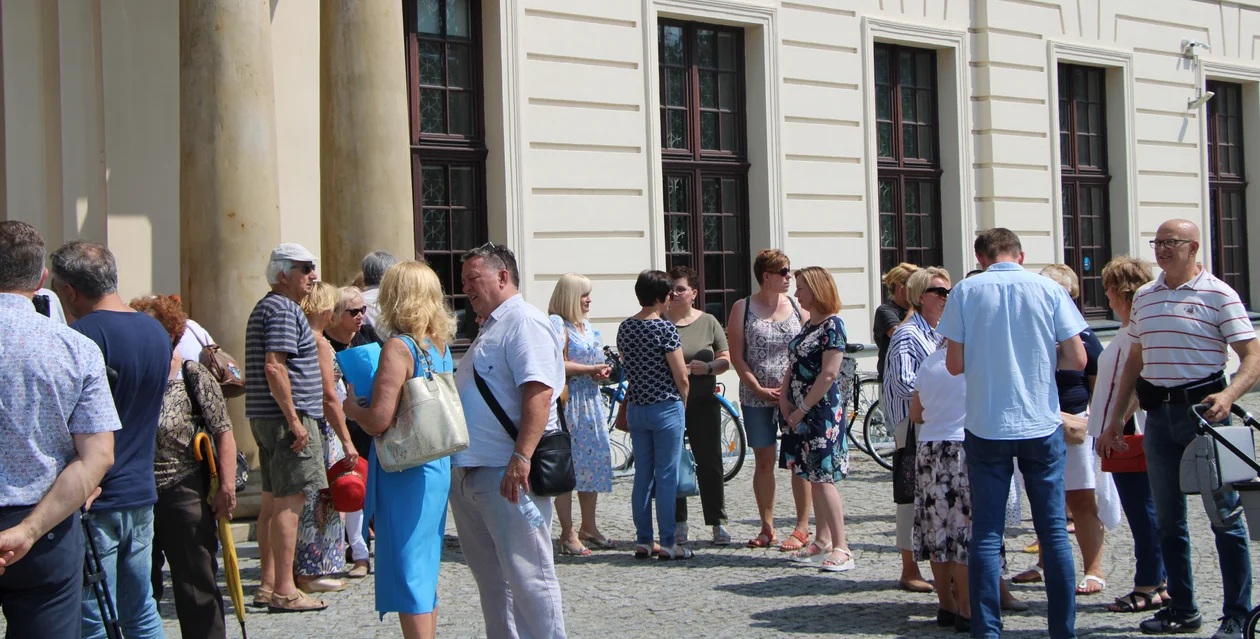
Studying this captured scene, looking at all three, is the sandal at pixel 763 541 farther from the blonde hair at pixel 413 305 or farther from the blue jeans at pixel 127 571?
the blue jeans at pixel 127 571

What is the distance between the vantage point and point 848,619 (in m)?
6.02

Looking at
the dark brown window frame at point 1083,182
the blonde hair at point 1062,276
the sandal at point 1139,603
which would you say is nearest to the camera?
the sandal at point 1139,603

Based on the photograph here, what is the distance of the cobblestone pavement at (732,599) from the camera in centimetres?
591

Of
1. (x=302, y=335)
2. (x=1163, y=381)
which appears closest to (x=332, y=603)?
(x=302, y=335)

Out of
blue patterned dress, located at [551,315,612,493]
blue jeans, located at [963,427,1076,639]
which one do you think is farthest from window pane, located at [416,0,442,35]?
blue jeans, located at [963,427,1076,639]

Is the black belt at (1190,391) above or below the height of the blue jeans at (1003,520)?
above

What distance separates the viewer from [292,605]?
6.45 m

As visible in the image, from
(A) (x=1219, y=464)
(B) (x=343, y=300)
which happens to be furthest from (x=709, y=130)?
(A) (x=1219, y=464)

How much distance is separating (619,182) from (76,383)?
9.16 m

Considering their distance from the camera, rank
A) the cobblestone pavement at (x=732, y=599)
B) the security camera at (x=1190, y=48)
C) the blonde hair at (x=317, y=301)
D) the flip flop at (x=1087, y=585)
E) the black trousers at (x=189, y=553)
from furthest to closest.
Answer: the security camera at (x=1190, y=48) → the blonde hair at (x=317, y=301) → the flip flop at (x=1087, y=585) → the cobblestone pavement at (x=732, y=599) → the black trousers at (x=189, y=553)

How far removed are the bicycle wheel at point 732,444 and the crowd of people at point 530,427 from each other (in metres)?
2.46

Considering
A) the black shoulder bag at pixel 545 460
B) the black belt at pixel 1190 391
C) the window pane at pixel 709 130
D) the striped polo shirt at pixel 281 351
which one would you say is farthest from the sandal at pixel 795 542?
the window pane at pixel 709 130

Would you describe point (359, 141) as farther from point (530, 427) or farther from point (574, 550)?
point (530, 427)

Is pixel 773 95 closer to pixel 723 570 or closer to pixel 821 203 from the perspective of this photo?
pixel 821 203
